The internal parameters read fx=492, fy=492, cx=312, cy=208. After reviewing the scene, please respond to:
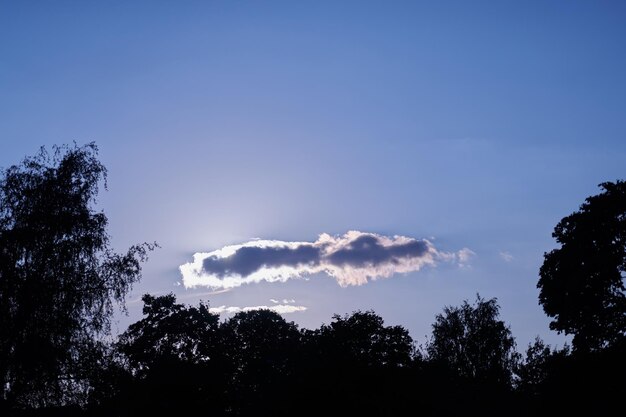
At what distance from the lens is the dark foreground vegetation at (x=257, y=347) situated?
21312 millimetres

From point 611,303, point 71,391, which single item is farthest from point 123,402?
point 611,303

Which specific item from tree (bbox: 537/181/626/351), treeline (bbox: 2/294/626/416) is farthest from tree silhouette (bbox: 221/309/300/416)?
tree (bbox: 537/181/626/351)

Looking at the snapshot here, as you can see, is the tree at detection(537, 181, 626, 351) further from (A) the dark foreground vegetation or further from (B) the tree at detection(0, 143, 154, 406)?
(B) the tree at detection(0, 143, 154, 406)

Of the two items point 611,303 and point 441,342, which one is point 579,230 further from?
point 441,342

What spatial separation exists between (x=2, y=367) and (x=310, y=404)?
28005 mm

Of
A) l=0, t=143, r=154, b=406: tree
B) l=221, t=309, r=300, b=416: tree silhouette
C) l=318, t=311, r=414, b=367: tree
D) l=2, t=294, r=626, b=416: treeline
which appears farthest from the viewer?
l=221, t=309, r=300, b=416: tree silhouette

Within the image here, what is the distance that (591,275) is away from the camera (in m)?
36.9

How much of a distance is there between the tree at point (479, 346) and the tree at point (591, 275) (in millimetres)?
28794

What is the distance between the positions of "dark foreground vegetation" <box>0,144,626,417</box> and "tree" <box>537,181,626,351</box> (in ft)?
0.30

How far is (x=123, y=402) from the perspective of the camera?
52250 millimetres

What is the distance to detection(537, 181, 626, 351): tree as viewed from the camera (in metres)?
35.9

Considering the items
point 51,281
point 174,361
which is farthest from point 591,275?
point 174,361

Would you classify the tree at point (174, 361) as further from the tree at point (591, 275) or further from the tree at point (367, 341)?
the tree at point (591, 275)

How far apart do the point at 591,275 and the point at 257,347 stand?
49723mm
